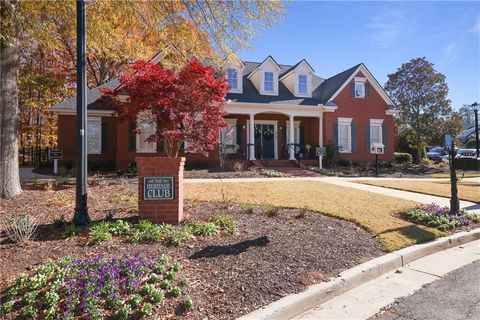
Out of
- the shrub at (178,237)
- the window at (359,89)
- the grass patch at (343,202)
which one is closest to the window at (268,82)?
the window at (359,89)

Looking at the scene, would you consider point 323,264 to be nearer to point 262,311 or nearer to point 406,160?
point 262,311

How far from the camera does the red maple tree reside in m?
11.0

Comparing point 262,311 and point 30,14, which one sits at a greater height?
point 30,14

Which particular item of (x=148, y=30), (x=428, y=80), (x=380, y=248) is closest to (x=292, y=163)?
(x=148, y=30)

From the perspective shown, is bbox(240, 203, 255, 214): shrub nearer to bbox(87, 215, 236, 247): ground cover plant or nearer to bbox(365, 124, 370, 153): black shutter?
bbox(87, 215, 236, 247): ground cover plant

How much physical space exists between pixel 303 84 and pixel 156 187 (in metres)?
18.7

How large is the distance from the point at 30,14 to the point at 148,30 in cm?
281

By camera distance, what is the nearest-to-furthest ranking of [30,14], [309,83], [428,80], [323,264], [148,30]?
[323,264] < [30,14] < [148,30] < [309,83] < [428,80]

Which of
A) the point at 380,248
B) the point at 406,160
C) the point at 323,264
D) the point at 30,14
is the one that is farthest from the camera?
the point at 406,160

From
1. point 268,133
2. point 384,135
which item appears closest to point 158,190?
point 268,133

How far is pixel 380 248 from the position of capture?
5.28 m

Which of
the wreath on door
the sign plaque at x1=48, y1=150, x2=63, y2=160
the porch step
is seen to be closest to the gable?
the wreath on door

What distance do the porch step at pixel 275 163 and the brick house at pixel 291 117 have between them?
1.75 feet

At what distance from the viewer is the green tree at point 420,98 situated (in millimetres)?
27828
